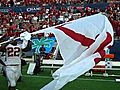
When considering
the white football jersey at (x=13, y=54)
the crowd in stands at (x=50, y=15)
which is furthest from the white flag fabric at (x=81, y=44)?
the crowd in stands at (x=50, y=15)

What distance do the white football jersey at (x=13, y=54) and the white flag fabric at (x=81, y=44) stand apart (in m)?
1.93

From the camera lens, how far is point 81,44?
7.45 metres

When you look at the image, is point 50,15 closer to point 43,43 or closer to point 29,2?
point 29,2

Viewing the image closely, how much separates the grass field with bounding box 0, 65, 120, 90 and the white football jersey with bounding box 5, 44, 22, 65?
76.0 inches

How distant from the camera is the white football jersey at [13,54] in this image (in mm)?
9344

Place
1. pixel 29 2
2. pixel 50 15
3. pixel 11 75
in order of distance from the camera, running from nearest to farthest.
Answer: pixel 11 75 < pixel 50 15 < pixel 29 2

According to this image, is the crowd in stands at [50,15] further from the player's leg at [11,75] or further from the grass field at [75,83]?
the player's leg at [11,75]

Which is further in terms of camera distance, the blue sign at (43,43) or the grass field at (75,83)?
the blue sign at (43,43)

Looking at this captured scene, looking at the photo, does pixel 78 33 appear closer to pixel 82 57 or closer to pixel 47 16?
pixel 82 57

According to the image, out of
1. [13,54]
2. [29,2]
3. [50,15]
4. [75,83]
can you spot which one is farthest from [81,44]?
[29,2]

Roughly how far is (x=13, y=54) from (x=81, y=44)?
2.43m

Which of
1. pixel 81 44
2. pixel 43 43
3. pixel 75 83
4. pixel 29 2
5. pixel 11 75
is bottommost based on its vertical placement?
pixel 29 2

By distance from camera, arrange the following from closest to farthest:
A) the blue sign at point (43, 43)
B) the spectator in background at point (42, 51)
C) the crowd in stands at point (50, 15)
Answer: the blue sign at point (43, 43)
the spectator in background at point (42, 51)
the crowd in stands at point (50, 15)

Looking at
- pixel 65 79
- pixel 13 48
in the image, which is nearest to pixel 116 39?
pixel 13 48
